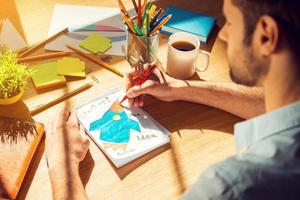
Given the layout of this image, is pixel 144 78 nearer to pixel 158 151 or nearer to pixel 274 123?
pixel 158 151

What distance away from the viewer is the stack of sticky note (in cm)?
120

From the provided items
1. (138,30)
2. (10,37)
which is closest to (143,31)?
(138,30)

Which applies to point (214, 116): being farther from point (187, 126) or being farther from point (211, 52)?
point (211, 52)

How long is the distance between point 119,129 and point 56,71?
0.98 ft

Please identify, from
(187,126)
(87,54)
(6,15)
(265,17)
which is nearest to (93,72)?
(87,54)

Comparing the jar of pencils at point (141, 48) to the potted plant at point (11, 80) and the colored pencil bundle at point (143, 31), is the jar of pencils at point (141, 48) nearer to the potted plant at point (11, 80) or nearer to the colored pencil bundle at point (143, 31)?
the colored pencil bundle at point (143, 31)

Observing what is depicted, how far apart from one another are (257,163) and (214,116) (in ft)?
1.62

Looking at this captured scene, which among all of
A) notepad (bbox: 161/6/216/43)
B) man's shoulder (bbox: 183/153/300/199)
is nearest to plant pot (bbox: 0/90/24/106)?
notepad (bbox: 161/6/216/43)

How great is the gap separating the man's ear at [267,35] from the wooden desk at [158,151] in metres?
0.38

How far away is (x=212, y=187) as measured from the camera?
27.5 inches

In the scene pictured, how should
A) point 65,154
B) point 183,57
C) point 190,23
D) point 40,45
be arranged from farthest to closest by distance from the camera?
point 190,23 < point 40,45 < point 183,57 < point 65,154

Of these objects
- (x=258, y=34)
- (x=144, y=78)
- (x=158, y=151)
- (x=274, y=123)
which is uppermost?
(x=258, y=34)

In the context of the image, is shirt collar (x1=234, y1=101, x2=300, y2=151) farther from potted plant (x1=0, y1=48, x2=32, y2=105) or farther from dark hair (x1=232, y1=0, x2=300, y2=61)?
potted plant (x1=0, y1=48, x2=32, y2=105)

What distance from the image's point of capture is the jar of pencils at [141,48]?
122cm
